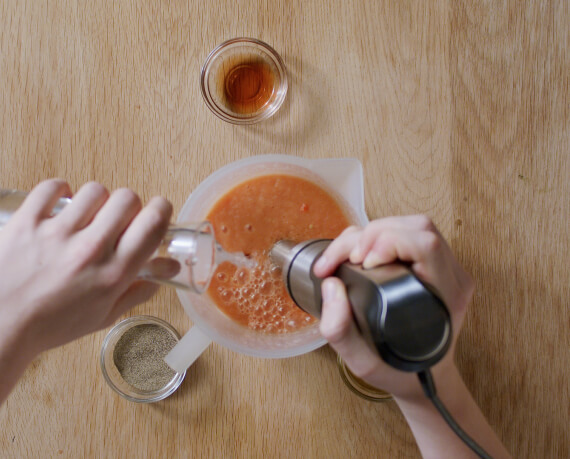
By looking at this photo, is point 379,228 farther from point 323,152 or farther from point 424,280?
point 323,152

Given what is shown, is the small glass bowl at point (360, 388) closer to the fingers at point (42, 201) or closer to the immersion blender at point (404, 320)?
the immersion blender at point (404, 320)

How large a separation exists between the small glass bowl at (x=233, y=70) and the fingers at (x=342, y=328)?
383 millimetres

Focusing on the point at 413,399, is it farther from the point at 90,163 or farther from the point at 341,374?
the point at 90,163

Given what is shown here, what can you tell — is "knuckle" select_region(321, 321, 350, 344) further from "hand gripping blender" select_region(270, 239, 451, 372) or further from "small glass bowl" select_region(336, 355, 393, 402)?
"small glass bowl" select_region(336, 355, 393, 402)

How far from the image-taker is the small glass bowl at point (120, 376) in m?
0.75

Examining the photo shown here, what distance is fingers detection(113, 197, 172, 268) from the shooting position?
1.58 ft

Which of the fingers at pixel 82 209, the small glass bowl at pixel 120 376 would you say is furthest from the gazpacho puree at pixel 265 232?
the fingers at pixel 82 209

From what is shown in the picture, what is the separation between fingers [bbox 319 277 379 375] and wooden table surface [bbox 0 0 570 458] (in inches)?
10.8

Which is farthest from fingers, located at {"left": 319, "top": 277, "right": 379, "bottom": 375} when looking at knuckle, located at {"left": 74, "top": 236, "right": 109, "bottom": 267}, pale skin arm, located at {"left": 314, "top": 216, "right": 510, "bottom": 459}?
knuckle, located at {"left": 74, "top": 236, "right": 109, "bottom": 267}

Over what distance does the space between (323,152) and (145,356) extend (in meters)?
0.43

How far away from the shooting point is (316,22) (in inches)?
31.2

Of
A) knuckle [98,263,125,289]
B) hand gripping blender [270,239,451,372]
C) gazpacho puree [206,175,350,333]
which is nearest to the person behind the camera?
hand gripping blender [270,239,451,372]

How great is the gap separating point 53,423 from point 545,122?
36.0 inches

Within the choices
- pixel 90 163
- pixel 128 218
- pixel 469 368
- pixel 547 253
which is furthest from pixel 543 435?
pixel 90 163
